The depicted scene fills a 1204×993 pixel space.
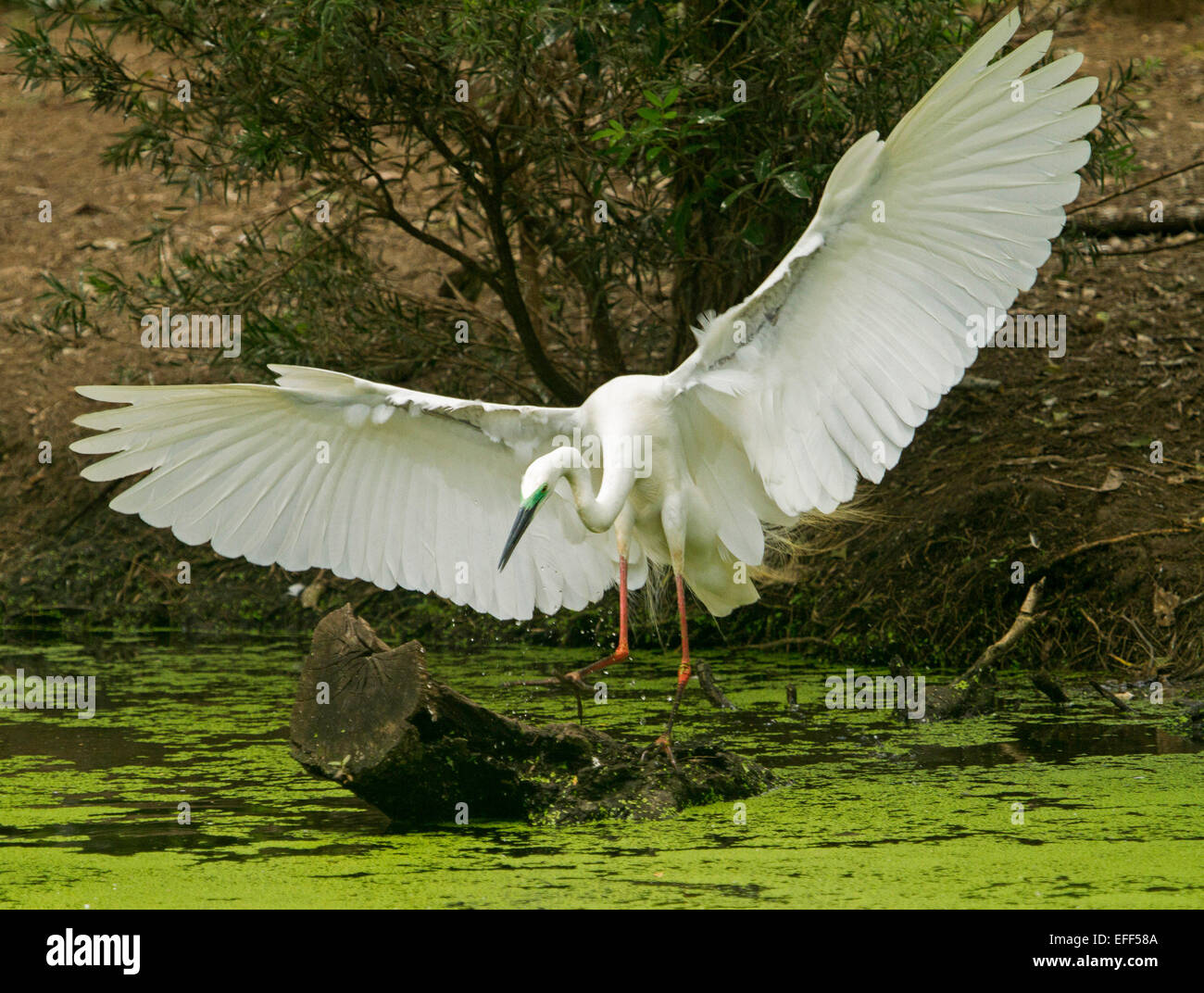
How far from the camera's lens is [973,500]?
7.41 metres

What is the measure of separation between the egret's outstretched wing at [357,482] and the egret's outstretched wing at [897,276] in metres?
0.87

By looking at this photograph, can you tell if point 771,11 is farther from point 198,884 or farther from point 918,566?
point 198,884

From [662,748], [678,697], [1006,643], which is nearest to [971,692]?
[1006,643]

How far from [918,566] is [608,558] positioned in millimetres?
2170

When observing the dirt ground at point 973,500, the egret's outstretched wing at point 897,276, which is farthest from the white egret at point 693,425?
the dirt ground at point 973,500

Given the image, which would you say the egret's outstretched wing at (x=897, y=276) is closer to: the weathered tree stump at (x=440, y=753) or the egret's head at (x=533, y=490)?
the egret's head at (x=533, y=490)

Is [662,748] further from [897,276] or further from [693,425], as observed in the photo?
[897,276]

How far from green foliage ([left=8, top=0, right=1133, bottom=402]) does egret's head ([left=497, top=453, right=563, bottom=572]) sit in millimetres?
1797

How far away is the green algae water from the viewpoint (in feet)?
12.3

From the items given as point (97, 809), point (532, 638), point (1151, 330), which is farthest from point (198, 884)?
point (1151, 330)

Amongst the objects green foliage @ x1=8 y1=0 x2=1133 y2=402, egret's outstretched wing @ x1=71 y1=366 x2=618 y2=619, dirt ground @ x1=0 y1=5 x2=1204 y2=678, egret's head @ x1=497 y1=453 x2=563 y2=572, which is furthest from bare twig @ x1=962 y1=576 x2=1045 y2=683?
egret's head @ x1=497 y1=453 x2=563 y2=572

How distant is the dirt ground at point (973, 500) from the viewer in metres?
6.88

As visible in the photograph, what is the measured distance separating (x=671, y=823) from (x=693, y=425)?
1458mm

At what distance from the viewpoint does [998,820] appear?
436cm
